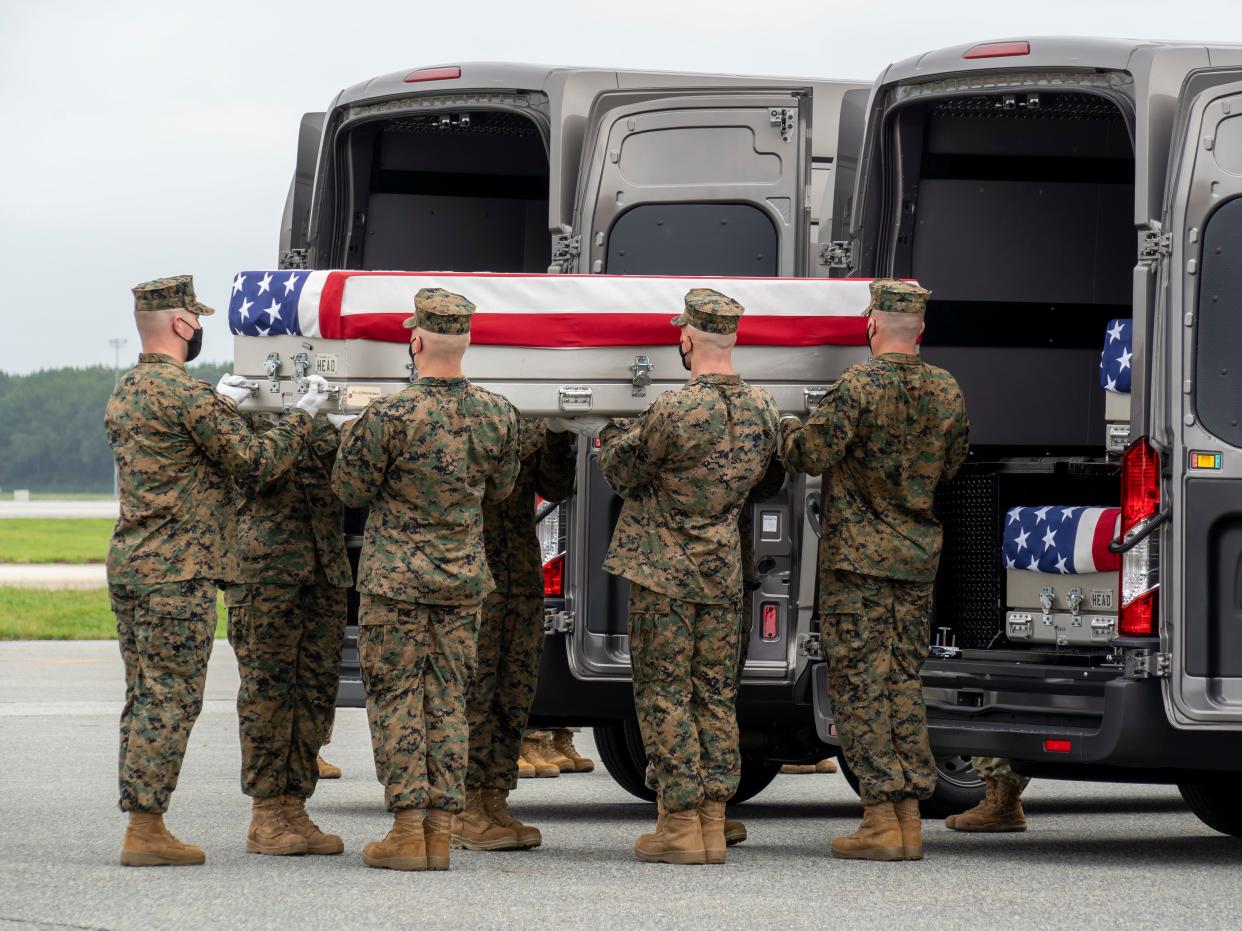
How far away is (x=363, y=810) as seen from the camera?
8766mm

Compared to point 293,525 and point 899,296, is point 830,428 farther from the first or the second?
point 293,525

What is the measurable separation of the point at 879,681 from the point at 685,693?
665 mm

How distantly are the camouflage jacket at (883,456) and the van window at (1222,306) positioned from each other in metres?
0.96

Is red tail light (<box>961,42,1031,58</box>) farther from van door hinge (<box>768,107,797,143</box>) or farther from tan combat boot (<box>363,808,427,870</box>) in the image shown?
tan combat boot (<box>363,808,427,870</box>)

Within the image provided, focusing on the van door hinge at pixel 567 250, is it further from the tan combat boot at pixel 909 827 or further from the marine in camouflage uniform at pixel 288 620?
the tan combat boot at pixel 909 827

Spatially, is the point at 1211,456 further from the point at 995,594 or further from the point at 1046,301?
the point at 1046,301

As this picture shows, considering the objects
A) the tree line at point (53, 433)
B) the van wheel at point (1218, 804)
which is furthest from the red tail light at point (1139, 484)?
the tree line at point (53, 433)

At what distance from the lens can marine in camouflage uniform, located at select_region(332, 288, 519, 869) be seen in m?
6.71

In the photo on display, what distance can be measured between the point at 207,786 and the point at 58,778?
0.67 meters

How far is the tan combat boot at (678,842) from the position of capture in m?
7.03

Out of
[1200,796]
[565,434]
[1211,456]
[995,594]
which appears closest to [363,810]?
[565,434]

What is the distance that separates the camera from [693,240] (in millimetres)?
8367

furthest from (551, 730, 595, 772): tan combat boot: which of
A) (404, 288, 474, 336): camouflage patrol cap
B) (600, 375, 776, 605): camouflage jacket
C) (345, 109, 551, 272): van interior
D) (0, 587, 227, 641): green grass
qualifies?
(0, 587, 227, 641): green grass

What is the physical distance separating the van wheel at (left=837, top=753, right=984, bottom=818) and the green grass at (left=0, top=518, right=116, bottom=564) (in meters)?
27.4
